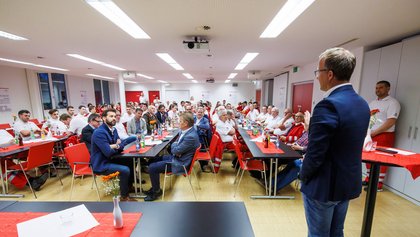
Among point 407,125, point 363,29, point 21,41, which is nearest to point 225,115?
point 363,29

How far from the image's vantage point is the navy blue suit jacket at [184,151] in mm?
2791

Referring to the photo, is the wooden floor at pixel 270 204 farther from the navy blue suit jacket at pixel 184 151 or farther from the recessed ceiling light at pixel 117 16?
the recessed ceiling light at pixel 117 16

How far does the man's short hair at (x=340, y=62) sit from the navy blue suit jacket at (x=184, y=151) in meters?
2.10

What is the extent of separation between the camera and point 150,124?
5031mm

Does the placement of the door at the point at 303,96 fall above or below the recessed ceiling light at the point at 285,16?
below

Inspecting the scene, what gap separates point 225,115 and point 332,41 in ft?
8.65

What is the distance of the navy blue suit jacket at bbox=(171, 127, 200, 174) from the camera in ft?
9.16

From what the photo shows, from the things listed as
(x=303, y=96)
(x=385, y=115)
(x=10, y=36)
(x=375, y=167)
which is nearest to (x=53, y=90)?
(x=10, y=36)

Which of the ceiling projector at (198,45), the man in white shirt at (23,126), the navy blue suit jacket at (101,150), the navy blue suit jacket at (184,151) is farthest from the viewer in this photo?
the man in white shirt at (23,126)

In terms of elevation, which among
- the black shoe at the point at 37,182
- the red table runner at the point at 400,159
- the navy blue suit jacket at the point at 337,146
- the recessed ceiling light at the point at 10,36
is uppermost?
the recessed ceiling light at the point at 10,36

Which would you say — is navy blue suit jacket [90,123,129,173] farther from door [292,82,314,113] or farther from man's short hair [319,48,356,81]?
door [292,82,314,113]

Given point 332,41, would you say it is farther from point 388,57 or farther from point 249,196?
point 249,196

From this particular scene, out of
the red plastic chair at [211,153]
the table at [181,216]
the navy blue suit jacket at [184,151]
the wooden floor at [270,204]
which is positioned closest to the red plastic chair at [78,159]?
the wooden floor at [270,204]

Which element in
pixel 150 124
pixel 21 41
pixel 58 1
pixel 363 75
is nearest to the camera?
pixel 58 1
